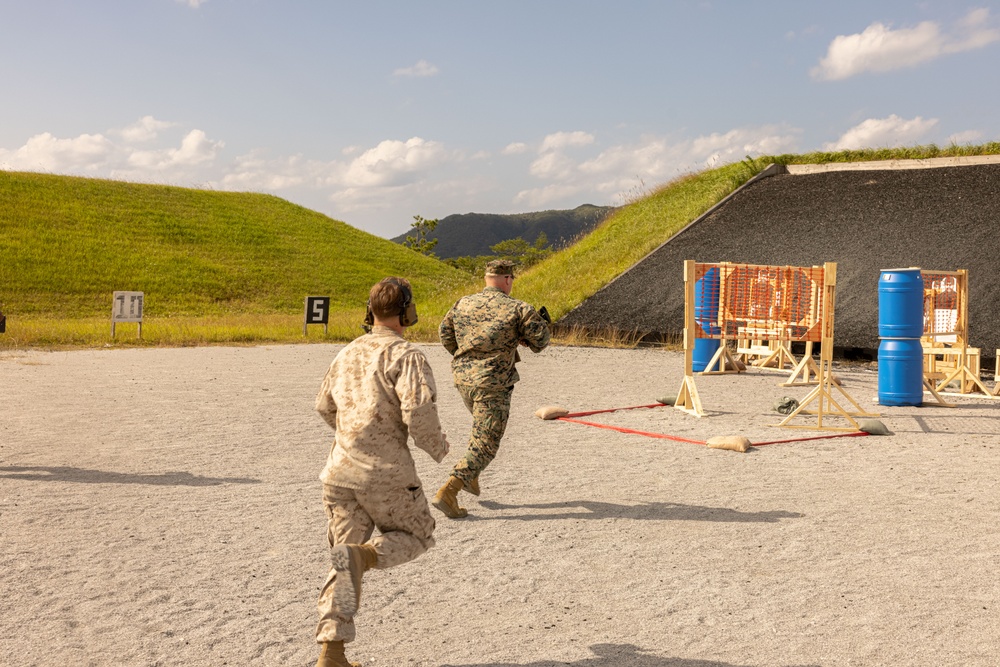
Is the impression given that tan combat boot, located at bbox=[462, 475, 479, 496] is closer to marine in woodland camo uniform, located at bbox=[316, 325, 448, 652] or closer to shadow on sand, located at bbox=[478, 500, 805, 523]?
shadow on sand, located at bbox=[478, 500, 805, 523]

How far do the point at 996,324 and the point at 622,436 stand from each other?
47.9 feet

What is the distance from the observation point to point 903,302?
544 inches

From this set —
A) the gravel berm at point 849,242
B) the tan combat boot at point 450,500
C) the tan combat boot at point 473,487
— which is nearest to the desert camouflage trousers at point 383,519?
the tan combat boot at point 450,500

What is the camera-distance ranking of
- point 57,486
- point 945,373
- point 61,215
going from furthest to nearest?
1. point 61,215
2. point 945,373
3. point 57,486

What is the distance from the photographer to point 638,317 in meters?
27.8

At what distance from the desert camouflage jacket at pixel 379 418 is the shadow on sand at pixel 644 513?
322cm

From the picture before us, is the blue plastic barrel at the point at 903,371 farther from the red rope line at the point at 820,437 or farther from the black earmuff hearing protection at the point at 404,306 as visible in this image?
the black earmuff hearing protection at the point at 404,306

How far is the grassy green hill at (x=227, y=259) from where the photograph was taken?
107ft

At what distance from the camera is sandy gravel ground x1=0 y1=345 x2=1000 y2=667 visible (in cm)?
463

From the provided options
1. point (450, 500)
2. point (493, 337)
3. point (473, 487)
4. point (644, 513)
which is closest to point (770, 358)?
point (644, 513)

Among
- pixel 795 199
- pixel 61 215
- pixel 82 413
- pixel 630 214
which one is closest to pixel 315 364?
pixel 82 413

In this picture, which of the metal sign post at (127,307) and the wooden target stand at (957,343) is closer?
the wooden target stand at (957,343)

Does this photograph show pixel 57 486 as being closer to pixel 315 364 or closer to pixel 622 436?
pixel 622 436

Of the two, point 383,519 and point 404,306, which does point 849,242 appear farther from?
point 383,519
